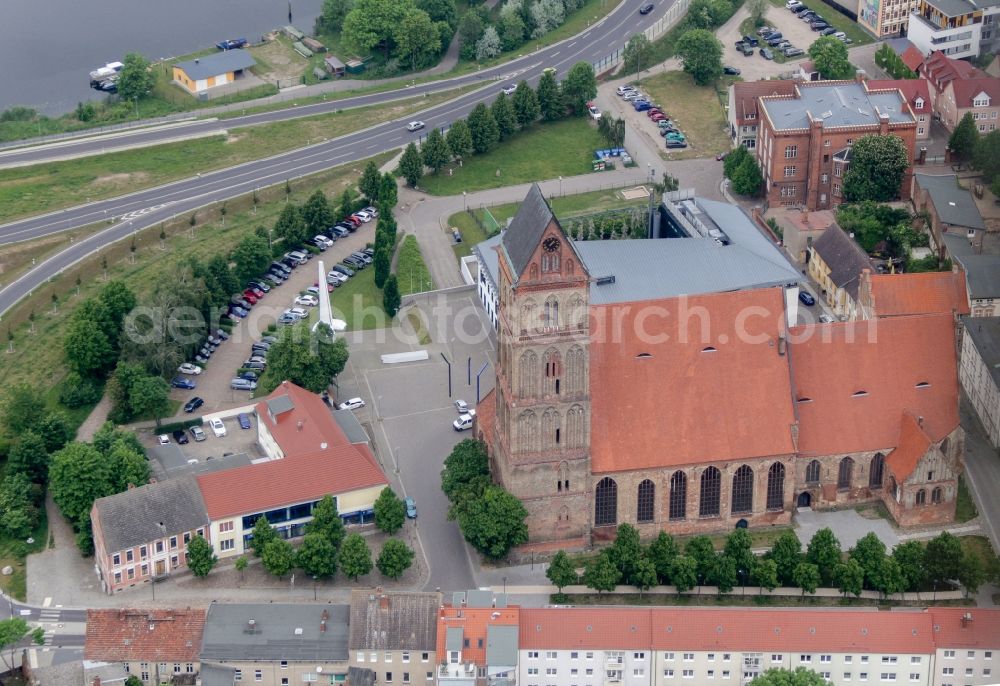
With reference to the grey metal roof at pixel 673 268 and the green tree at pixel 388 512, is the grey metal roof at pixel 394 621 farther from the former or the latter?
the grey metal roof at pixel 673 268

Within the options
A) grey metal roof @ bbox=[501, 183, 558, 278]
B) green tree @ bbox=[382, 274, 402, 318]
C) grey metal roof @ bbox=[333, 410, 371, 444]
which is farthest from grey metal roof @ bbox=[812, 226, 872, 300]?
grey metal roof @ bbox=[501, 183, 558, 278]

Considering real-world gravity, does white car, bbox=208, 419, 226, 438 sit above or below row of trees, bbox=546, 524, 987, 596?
above

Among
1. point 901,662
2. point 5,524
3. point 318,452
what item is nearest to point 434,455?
point 318,452

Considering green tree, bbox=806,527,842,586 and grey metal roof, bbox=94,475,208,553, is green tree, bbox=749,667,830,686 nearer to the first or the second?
green tree, bbox=806,527,842,586

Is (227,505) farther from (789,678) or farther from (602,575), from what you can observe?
(789,678)

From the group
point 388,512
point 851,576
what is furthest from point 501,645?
point 851,576

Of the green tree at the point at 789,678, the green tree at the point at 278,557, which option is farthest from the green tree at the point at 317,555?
the green tree at the point at 789,678
